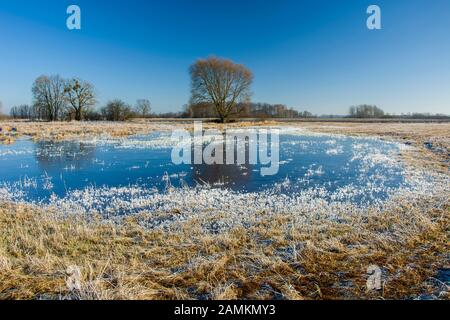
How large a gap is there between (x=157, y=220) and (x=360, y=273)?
13.8 feet

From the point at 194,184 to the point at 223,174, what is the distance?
1.93 meters

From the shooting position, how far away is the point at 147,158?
1440 centimetres

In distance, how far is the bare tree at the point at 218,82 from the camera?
49.2 m

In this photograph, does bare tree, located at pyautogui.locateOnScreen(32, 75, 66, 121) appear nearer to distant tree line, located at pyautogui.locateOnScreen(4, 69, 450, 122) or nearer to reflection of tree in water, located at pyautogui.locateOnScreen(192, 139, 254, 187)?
distant tree line, located at pyautogui.locateOnScreen(4, 69, 450, 122)

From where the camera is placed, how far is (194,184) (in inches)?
360

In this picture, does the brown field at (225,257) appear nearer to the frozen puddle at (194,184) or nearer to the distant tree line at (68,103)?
the frozen puddle at (194,184)

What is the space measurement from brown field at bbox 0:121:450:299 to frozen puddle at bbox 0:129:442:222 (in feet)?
3.12

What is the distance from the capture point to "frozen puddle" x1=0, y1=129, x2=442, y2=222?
6.99m

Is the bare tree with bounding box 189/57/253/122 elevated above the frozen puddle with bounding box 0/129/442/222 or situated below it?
above

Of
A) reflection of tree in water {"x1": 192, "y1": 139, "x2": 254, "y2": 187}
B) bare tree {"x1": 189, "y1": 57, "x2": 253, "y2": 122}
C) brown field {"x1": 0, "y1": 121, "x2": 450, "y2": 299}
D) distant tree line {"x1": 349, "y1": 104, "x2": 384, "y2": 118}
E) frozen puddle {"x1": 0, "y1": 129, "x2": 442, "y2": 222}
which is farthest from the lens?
distant tree line {"x1": 349, "y1": 104, "x2": 384, "y2": 118}

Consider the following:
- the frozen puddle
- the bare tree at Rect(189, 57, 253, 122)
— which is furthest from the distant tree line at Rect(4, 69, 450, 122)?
the frozen puddle
